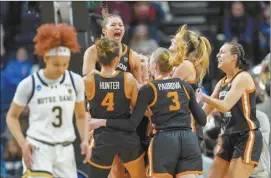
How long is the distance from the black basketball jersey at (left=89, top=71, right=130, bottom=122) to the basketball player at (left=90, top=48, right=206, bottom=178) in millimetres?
89

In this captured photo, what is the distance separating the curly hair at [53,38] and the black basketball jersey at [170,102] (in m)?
1.06

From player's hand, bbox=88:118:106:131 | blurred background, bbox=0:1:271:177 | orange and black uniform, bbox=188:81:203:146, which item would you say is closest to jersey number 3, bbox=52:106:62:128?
player's hand, bbox=88:118:106:131

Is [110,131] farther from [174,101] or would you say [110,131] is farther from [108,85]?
[174,101]

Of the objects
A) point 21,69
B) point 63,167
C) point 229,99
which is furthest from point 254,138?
point 21,69

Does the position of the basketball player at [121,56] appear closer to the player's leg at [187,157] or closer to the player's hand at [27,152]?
the player's leg at [187,157]

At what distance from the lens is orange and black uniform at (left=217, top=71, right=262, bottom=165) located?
754 cm

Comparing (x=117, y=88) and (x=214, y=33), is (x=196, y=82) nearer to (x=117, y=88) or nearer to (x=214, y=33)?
(x=117, y=88)

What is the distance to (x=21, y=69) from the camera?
13.0 metres

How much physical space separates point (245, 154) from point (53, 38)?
2371mm

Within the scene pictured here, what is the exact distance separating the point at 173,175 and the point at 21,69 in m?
6.40

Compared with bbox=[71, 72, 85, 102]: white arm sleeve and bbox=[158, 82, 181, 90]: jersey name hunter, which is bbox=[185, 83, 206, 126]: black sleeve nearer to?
bbox=[158, 82, 181, 90]: jersey name hunter

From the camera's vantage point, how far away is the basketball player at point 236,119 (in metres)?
7.49

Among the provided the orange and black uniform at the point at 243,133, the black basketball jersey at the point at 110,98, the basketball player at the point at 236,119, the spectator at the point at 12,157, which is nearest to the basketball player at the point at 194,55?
the basketball player at the point at 236,119

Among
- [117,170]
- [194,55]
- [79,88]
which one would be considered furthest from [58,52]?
[194,55]
